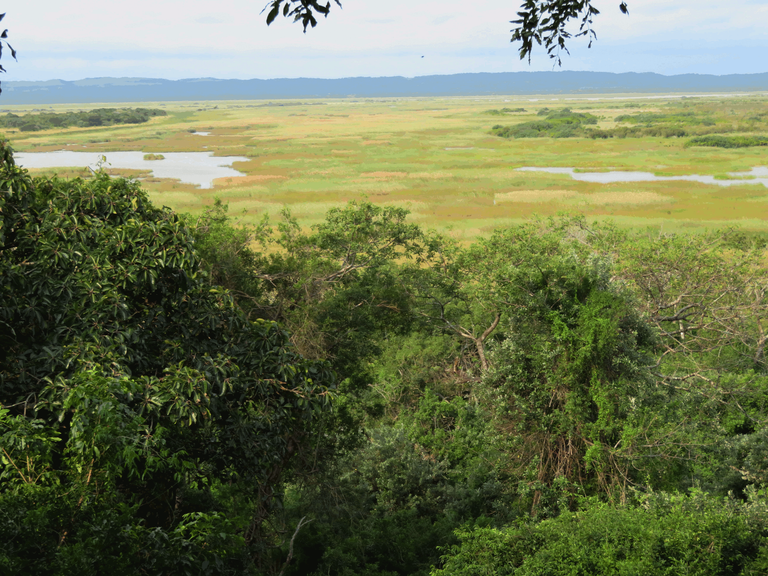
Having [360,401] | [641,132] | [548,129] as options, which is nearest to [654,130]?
[641,132]

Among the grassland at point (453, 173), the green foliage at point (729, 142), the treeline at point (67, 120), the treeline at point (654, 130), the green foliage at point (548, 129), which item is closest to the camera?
the grassland at point (453, 173)

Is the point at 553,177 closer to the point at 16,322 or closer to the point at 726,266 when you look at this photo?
the point at 726,266

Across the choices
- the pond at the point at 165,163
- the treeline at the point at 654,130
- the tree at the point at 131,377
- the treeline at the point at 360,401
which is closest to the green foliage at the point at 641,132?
the treeline at the point at 654,130

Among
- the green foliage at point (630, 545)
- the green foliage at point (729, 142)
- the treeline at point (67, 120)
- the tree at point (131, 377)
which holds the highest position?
the treeline at point (67, 120)

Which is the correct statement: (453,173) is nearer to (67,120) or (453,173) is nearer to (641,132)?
(641,132)

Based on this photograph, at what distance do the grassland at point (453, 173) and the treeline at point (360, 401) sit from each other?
576 centimetres

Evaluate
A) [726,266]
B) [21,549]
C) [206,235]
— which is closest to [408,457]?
[206,235]

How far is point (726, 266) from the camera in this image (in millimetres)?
20594

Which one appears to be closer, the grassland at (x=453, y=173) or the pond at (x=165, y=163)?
the grassland at (x=453, y=173)

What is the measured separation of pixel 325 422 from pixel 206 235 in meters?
6.09

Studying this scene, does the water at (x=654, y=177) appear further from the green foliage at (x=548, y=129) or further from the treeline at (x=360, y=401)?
the green foliage at (x=548, y=129)

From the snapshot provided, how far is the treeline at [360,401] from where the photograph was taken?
17.9 feet

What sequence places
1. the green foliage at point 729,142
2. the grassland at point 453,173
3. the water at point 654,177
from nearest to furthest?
the grassland at point 453,173, the water at point 654,177, the green foliage at point 729,142

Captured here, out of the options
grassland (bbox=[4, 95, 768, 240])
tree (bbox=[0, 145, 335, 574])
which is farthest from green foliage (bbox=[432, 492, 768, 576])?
grassland (bbox=[4, 95, 768, 240])
